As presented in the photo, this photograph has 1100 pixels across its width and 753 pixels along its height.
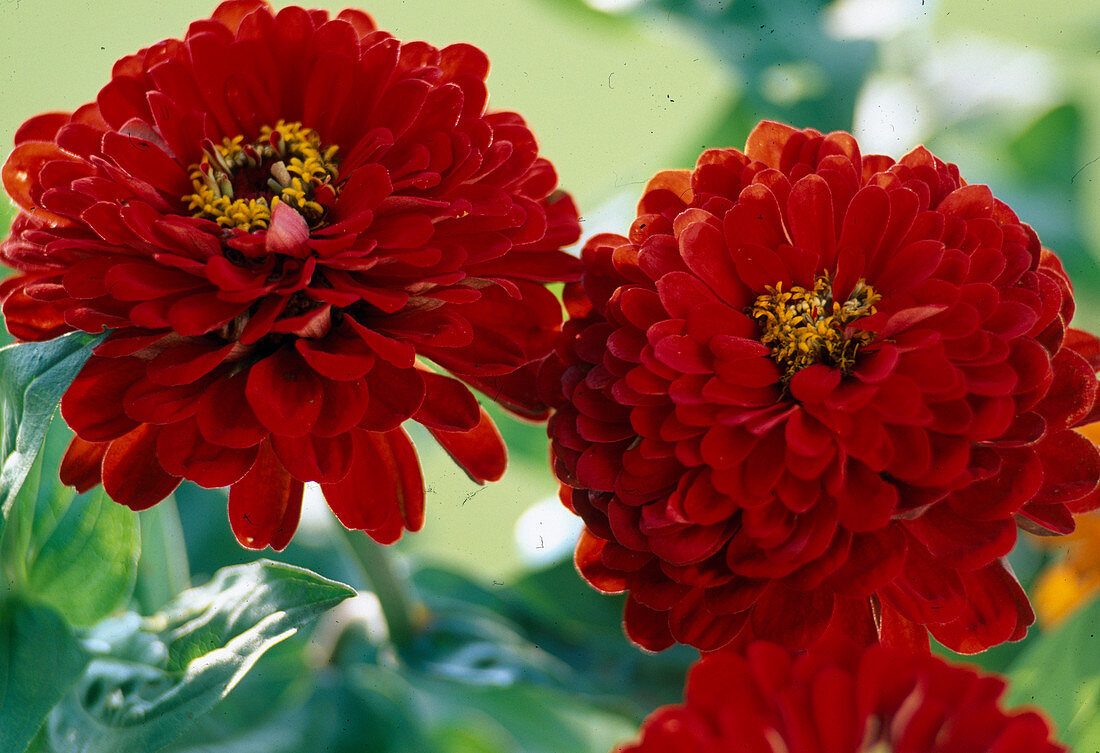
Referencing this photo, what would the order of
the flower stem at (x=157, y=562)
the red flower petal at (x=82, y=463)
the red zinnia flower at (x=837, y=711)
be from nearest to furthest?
the red zinnia flower at (x=837, y=711), the red flower petal at (x=82, y=463), the flower stem at (x=157, y=562)

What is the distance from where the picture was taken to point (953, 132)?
2.34ft

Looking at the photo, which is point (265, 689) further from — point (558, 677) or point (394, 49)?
point (394, 49)

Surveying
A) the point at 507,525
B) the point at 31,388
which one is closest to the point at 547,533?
the point at 507,525

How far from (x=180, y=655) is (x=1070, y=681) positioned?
324 millimetres

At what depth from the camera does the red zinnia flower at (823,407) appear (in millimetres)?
323

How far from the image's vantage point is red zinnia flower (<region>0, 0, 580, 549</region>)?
0.33 metres

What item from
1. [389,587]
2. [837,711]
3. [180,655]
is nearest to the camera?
[837,711]

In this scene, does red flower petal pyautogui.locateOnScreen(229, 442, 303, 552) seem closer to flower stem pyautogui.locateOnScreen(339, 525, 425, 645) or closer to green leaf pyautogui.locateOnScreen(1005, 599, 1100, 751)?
flower stem pyautogui.locateOnScreen(339, 525, 425, 645)

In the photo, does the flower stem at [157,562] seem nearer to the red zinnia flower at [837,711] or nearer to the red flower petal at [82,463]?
the red flower petal at [82,463]

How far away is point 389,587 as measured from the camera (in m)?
0.50

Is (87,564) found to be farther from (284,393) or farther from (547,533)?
(547,533)

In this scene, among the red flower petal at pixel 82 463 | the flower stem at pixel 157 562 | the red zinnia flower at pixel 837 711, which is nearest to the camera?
the red zinnia flower at pixel 837 711

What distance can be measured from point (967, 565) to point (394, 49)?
0.26 metres

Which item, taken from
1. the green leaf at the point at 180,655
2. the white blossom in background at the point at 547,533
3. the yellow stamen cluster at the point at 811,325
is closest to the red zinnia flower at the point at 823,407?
the yellow stamen cluster at the point at 811,325
